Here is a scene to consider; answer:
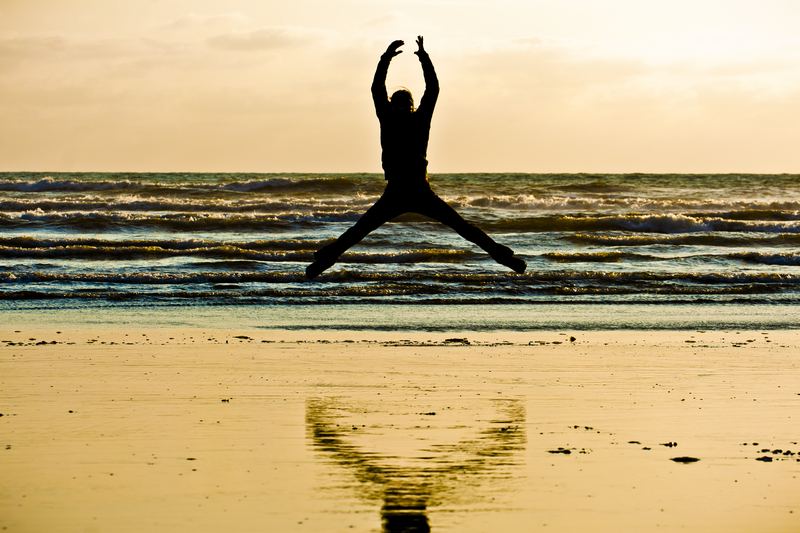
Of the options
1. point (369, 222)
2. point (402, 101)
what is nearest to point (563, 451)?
point (369, 222)

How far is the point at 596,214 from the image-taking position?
3070 centimetres

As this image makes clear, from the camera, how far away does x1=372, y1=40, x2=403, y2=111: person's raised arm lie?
6.97m

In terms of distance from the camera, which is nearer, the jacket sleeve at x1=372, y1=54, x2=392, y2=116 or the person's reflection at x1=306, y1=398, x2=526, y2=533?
the person's reflection at x1=306, y1=398, x2=526, y2=533

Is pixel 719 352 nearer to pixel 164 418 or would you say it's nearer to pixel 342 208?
pixel 164 418

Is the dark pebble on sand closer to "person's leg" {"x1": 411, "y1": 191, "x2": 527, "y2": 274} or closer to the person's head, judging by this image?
"person's leg" {"x1": 411, "y1": 191, "x2": 527, "y2": 274}

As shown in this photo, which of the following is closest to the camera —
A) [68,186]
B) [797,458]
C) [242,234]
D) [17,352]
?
[797,458]

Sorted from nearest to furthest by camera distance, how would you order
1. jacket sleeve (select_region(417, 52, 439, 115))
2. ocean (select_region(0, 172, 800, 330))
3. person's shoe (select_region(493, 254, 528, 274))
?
jacket sleeve (select_region(417, 52, 439, 115)) → person's shoe (select_region(493, 254, 528, 274)) → ocean (select_region(0, 172, 800, 330))

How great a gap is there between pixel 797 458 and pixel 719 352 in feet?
14.0

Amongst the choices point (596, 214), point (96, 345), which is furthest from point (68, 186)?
point (96, 345)

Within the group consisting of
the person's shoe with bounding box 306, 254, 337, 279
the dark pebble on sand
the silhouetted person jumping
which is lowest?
the dark pebble on sand

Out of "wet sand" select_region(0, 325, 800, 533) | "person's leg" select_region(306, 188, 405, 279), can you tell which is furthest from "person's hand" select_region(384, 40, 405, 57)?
"wet sand" select_region(0, 325, 800, 533)

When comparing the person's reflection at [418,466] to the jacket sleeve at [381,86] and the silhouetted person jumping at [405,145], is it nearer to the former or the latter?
the silhouetted person jumping at [405,145]

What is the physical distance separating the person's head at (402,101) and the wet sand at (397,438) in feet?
8.06

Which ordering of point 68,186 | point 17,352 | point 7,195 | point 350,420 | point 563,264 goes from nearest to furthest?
point 350,420 < point 17,352 < point 563,264 < point 7,195 < point 68,186
